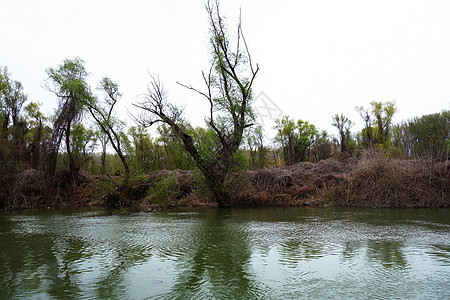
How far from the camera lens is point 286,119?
48.0m

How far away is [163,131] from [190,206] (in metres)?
15.7

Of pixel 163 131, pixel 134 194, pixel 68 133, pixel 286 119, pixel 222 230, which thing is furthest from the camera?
pixel 286 119

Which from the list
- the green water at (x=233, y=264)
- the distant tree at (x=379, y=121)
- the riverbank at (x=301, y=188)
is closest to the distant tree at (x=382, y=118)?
the distant tree at (x=379, y=121)

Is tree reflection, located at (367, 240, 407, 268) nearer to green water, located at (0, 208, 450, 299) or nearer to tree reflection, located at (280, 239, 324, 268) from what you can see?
green water, located at (0, 208, 450, 299)

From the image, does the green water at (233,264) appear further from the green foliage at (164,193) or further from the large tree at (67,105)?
the large tree at (67,105)

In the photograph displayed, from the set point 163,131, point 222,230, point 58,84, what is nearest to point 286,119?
point 163,131

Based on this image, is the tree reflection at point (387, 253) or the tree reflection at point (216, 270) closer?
the tree reflection at point (216, 270)

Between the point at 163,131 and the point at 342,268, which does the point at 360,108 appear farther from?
the point at 342,268

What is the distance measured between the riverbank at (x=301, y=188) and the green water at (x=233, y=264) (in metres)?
6.09

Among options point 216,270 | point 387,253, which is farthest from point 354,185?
point 216,270

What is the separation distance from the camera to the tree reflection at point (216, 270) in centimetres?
283

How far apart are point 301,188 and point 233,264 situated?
11.3 metres

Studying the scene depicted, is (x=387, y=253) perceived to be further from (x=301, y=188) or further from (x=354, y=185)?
(x=301, y=188)

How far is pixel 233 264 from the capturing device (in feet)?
12.5
